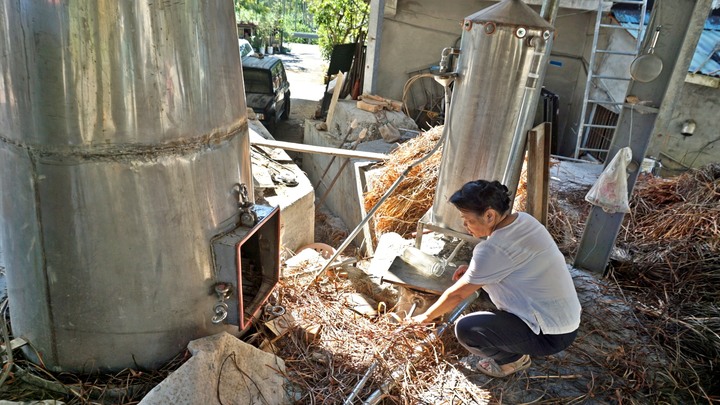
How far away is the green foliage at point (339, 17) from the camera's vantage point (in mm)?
17797

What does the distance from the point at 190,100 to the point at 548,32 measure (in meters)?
2.60

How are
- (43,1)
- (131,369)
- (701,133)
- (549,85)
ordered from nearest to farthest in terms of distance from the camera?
1. (43,1)
2. (131,369)
3. (701,133)
4. (549,85)

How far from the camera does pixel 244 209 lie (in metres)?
2.63

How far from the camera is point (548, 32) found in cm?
343

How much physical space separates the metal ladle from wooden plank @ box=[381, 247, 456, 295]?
234 centimetres

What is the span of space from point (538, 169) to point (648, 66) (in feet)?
4.14

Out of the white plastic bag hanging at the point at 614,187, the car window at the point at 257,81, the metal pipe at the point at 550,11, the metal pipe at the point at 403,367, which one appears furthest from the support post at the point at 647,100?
the car window at the point at 257,81

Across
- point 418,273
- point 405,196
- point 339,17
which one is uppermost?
point 339,17

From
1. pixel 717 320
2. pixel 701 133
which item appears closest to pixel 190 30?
pixel 717 320

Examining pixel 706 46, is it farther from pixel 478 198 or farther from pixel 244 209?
pixel 244 209

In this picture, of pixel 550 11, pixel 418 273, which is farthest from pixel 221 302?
pixel 550 11

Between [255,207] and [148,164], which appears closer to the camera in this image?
[148,164]

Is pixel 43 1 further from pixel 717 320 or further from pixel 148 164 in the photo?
pixel 717 320

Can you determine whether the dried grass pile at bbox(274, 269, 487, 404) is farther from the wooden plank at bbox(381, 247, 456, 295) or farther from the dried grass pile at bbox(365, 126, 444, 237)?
the dried grass pile at bbox(365, 126, 444, 237)
